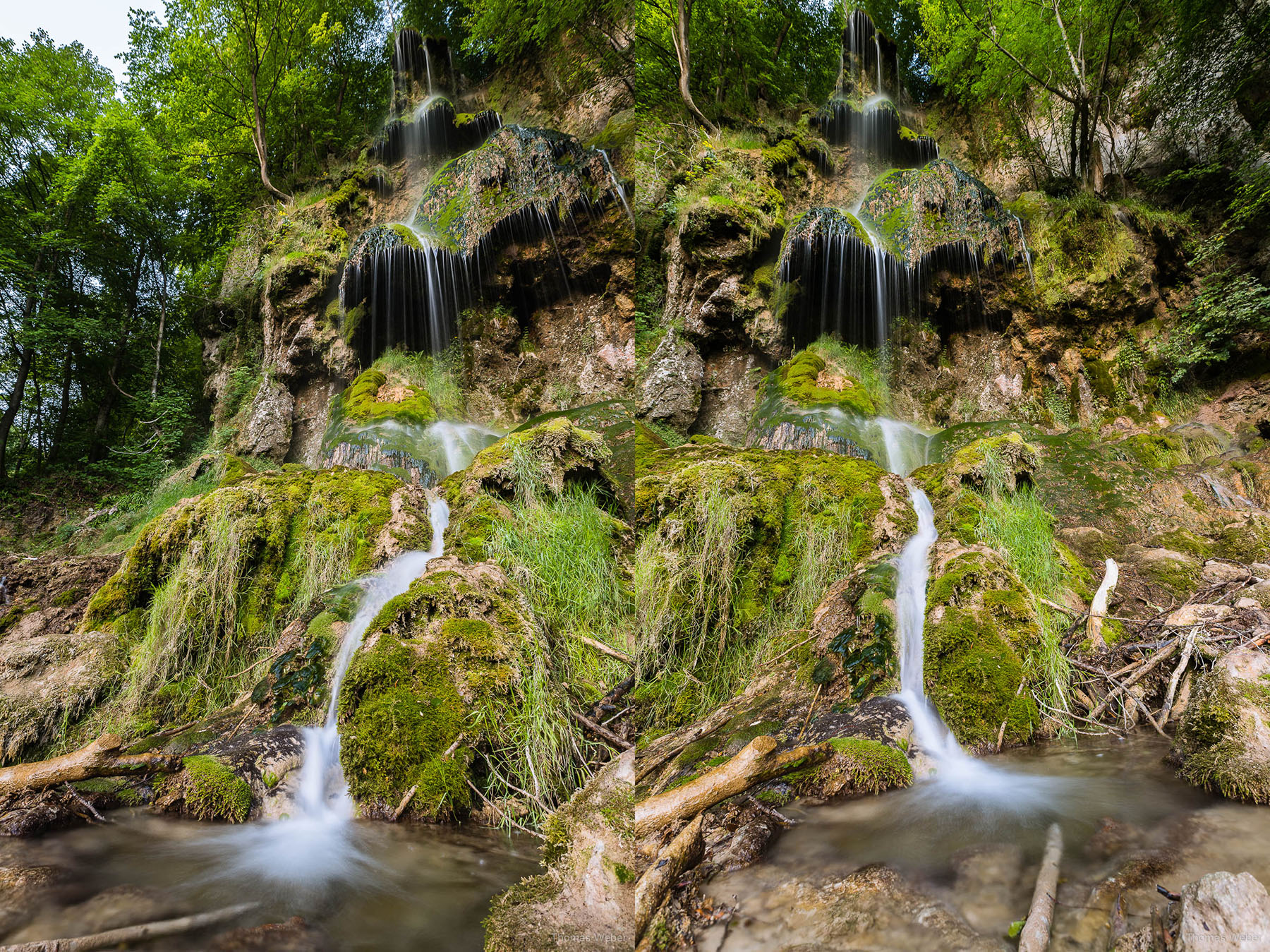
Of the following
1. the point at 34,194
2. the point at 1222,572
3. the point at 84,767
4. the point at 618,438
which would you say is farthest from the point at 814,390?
the point at 34,194

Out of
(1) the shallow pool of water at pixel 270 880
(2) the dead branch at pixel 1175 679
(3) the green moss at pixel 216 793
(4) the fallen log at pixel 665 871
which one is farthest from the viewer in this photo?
(2) the dead branch at pixel 1175 679

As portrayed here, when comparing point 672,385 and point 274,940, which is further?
point 672,385

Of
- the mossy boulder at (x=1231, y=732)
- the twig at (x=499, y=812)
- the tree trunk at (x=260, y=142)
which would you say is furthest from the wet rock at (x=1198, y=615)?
the tree trunk at (x=260, y=142)

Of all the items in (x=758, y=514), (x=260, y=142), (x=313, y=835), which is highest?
(x=260, y=142)

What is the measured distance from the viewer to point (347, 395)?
Answer: 8.91ft

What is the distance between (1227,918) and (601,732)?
1.53 m

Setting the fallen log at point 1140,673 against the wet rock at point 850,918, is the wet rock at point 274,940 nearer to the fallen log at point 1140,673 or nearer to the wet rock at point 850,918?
the wet rock at point 850,918

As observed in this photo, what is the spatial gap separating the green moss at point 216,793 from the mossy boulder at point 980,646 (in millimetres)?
2474

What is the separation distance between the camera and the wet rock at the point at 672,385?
10.1 ft

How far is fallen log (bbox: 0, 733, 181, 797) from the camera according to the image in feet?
5.18

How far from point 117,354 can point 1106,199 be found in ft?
31.6

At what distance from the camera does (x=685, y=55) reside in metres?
2.94

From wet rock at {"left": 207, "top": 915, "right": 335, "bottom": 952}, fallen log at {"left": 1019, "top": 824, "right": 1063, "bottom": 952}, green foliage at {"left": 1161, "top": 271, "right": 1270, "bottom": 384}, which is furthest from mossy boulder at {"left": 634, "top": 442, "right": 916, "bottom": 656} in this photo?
green foliage at {"left": 1161, "top": 271, "right": 1270, "bottom": 384}

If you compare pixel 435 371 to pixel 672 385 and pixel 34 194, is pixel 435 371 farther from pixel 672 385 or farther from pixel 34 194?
pixel 34 194
